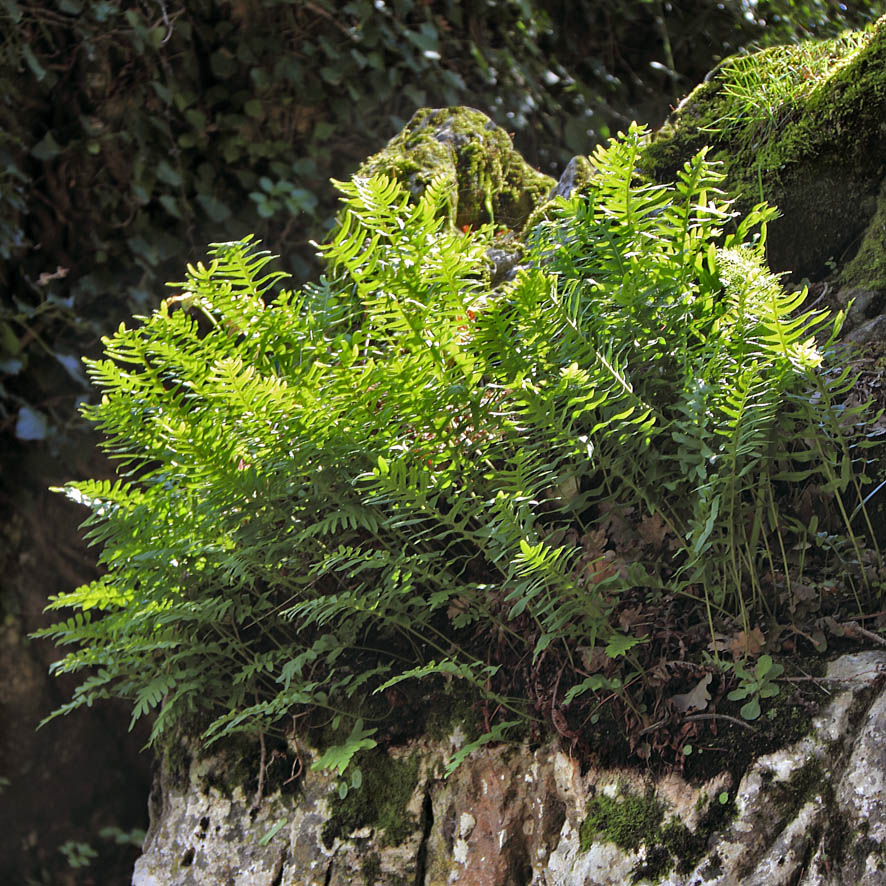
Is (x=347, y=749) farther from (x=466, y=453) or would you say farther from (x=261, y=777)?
(x=466, y=453)

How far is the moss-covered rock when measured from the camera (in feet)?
7.86

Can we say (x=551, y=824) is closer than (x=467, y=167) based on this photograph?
Yes

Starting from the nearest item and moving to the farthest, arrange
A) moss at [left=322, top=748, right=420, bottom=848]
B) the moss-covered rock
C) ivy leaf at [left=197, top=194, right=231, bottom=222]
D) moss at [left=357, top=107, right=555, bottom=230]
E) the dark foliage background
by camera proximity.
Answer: moss at [left=322, top=748, right=420, bottom=848] → the moss-covered rock → moss at [left=357, top=107, right=555, bottom=230] → the dark foliage background → ivy leaf at [left=197, top=194, right=231, bottom=222]

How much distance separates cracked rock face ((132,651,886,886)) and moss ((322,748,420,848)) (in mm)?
11

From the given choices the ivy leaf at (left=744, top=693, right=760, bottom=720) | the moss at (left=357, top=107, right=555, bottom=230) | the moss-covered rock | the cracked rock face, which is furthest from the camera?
the moss at (left=357, top=107, right=555, bottom=230)

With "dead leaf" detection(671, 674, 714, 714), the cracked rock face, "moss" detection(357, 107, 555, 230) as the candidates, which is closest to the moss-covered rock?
"moss" detection(357, 107, 555, 230)

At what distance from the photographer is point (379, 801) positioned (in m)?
2.03

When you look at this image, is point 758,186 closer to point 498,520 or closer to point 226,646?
point 498,520

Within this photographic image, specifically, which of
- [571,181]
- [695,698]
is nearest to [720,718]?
[695,698]

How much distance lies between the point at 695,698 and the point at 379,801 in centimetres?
79

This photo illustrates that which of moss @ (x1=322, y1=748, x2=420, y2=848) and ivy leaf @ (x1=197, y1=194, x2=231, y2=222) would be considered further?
Result: ivy leaf @ (x1=197, y1=194, x2=231, y2=222)

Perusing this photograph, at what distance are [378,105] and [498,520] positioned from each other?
3661 mm

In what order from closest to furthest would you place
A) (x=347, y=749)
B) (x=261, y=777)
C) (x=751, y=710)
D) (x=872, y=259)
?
(x=751, y=710) < (x=347, y=749) < (x=261, y=777) < (x=872, y=259)

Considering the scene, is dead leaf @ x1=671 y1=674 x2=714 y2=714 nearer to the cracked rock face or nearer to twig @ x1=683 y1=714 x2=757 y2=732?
twig @ x1=683 y1=714 x2=757 y2=732
